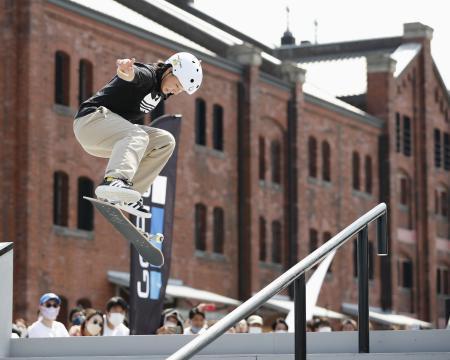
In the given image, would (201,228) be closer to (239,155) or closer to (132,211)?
(239,155)

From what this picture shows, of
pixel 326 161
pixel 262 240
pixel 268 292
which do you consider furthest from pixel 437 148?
pixel 268 292

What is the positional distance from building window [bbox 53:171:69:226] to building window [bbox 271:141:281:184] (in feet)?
41.1

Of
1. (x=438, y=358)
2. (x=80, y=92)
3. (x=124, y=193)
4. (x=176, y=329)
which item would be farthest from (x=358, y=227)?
(x=80, y=92)

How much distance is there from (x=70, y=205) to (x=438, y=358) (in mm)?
27011

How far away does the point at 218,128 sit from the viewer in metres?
42.5

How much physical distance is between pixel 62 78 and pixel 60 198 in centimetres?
310

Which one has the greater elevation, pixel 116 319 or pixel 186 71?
pixel 186 71

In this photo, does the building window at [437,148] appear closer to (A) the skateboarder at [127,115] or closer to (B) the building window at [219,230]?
(B) the building window at [219,230]

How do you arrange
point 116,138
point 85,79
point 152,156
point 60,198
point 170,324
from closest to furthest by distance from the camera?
point 116,138, point 152,156, point 170,324, point 60,198, point 85,79

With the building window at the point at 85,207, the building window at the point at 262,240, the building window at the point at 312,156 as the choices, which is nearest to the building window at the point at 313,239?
the building window at the point at 312,156

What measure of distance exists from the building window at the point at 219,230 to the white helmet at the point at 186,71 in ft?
102

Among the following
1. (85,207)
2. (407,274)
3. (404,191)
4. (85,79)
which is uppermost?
(404,191)

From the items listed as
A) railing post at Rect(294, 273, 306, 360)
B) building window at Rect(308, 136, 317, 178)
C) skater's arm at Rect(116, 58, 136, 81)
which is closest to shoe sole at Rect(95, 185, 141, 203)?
skater's arm at Rect(116, 58, 136, 81)

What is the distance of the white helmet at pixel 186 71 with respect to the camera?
11102 millimetres
